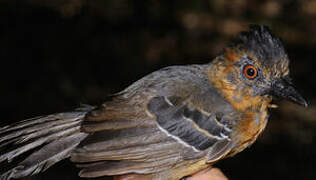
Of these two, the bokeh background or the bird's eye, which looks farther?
the bokeh background

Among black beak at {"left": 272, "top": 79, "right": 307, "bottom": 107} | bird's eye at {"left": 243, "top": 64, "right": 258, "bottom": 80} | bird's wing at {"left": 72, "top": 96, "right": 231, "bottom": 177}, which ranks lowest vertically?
bird's wing at {"left": 72, "top": 96, "right": 231, "bottom": 177}

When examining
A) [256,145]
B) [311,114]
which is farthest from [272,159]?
[311,114]

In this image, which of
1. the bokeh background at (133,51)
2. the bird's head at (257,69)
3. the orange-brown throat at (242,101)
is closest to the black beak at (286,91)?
the bird's head at (257,69)

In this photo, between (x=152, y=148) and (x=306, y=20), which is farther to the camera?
(x=306, y=20)

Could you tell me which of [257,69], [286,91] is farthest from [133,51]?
[286,91]

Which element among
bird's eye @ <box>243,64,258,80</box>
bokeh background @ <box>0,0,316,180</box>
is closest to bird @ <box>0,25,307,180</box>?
bird's eye @ <box>243,64,258,80</box>

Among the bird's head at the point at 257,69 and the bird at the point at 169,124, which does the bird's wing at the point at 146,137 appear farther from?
the bird's head at the point at 257,69

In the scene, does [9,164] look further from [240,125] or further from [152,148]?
[240,125]

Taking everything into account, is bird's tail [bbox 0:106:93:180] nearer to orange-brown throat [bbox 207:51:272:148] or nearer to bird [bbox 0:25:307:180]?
bird [bbox 0:25:307:180]
